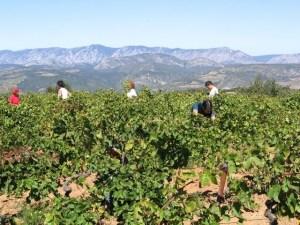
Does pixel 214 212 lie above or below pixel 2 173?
above

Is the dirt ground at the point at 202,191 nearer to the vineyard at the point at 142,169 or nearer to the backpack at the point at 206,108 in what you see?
the vineyard at the point at 142,169

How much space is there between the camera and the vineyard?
6.55 m

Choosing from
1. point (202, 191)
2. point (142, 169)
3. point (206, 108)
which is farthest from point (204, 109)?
point (142, 169)

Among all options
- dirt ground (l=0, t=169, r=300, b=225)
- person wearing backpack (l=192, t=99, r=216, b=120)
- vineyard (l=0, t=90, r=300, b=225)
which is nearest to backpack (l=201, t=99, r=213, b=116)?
person wearing backpack (l=192, t=99, r=216, b=120)

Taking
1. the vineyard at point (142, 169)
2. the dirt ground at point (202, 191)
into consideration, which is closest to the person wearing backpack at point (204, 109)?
the vineyard at point (142, 169)

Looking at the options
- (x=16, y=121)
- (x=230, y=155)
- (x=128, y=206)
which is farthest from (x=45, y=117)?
(x=230, y=155)

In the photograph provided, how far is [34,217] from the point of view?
1062cm

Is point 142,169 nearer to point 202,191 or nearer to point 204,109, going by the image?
point 202,191

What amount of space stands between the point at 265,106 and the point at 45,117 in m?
9.21

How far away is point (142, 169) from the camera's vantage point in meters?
8.70

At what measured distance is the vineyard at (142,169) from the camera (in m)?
6.55

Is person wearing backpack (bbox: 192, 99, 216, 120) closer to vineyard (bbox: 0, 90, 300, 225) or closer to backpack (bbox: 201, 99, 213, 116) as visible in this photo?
backpack (bbox: 201, 99, 213, 116)

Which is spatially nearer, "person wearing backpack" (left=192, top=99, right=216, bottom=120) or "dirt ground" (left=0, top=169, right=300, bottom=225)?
"dirt ground" (left=0, top=169, right=300, bottom=225)

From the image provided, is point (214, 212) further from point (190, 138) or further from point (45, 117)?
point (45, 117)
